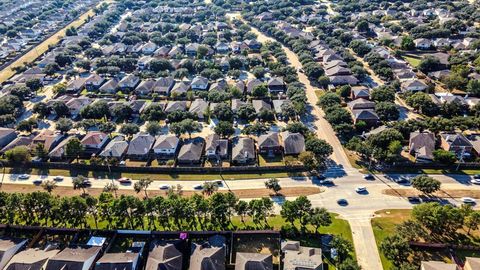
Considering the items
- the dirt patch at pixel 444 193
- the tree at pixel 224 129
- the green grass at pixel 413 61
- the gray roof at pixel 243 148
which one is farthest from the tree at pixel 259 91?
the green grass at pixel 413 61

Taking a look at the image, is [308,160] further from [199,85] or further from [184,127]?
[199,85]

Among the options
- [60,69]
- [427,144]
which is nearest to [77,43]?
[60,69]

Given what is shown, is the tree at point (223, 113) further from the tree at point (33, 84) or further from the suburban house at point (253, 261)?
the tree at point (33, 84)

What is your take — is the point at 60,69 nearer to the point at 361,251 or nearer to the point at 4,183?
the point at 4,183

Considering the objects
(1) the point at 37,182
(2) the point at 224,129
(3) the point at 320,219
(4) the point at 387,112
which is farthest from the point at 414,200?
(1) the point at 37,182

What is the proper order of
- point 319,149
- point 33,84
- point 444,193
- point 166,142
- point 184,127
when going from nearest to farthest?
point 444,193, point 319,149, point 166,142, point 184,127, point 33,84

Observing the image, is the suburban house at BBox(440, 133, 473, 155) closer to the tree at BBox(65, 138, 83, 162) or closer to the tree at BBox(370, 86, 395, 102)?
the tree at BBox(370, 86, 395, 102)
